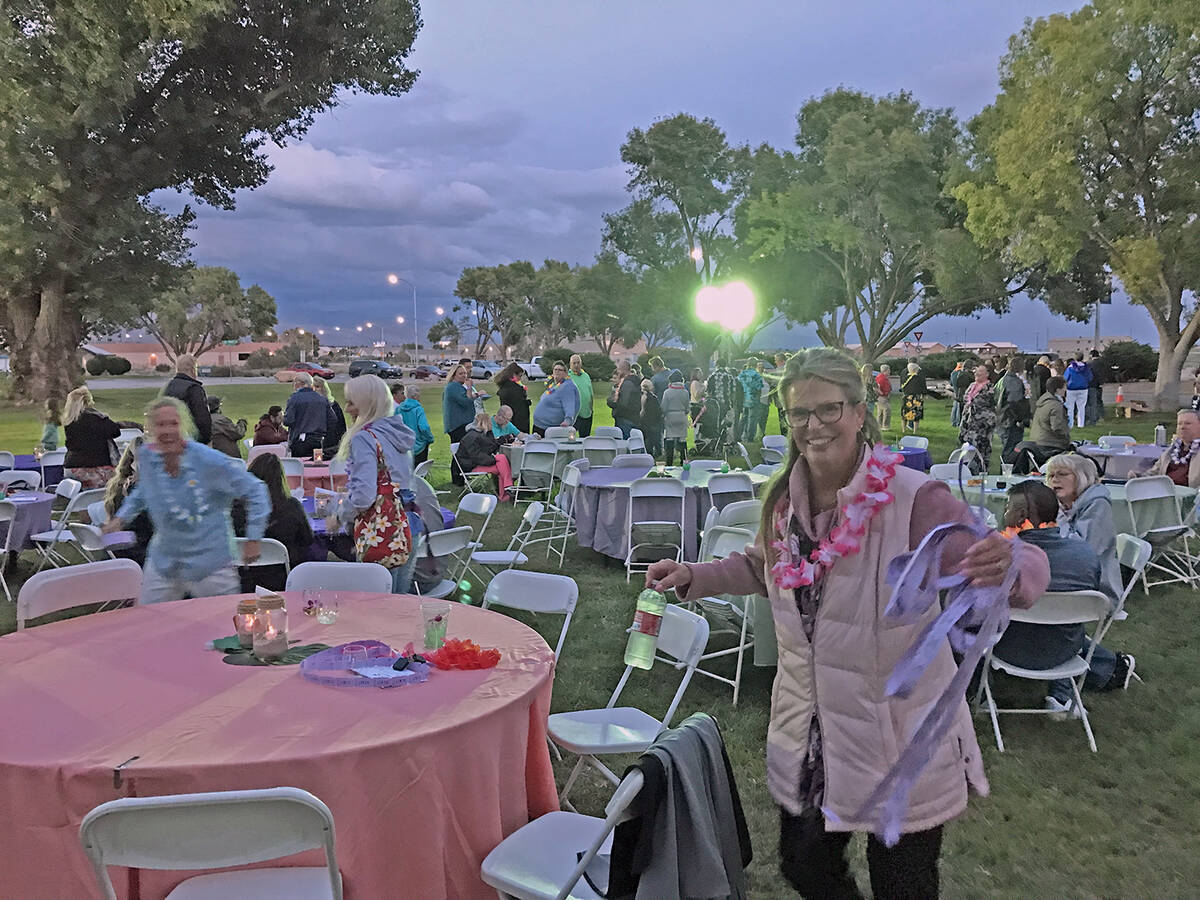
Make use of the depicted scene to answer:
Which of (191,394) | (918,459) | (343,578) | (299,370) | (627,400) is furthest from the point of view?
(627,400)

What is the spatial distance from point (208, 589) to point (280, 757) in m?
2.17

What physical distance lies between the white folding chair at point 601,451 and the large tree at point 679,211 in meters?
28.2

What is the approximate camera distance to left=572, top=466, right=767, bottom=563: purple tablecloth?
728cm

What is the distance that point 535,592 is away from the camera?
3.93 metres

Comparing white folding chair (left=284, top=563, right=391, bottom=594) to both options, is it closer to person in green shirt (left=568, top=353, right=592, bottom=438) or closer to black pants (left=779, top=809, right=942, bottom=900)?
black pants (left=779, top=809, right=942, bottom=900)

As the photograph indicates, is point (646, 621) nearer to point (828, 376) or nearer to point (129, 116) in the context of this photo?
point (828, 376)

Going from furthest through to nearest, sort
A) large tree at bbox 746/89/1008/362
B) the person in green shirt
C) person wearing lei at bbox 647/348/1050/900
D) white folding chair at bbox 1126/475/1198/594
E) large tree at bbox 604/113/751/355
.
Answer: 1. large tree at bbox 604/113/751/355
2. large tree at bbox 746/89/1008/362
3. the person in green shirt
4. white folding chair at bbox 1126/475/1198/594
5. person wearing lei at bbox 647/348/1050/900

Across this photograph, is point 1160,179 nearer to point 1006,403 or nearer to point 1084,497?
point 1006,403

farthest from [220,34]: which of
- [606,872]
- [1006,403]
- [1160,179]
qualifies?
[1160,179]

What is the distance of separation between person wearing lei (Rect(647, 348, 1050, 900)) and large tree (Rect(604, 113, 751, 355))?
3588cm

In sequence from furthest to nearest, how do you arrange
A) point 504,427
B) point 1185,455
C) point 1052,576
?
point 504,427 < point 1185,455 < point 1052,576

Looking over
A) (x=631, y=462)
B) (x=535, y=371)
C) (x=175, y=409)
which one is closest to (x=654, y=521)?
(x=631, y=462)

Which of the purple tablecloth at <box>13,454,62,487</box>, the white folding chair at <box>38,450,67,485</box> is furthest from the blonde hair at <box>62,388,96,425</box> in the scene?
the purple tablecloth at <box>13,454,62,487</box>

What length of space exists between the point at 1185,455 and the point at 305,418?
29.4 ft
